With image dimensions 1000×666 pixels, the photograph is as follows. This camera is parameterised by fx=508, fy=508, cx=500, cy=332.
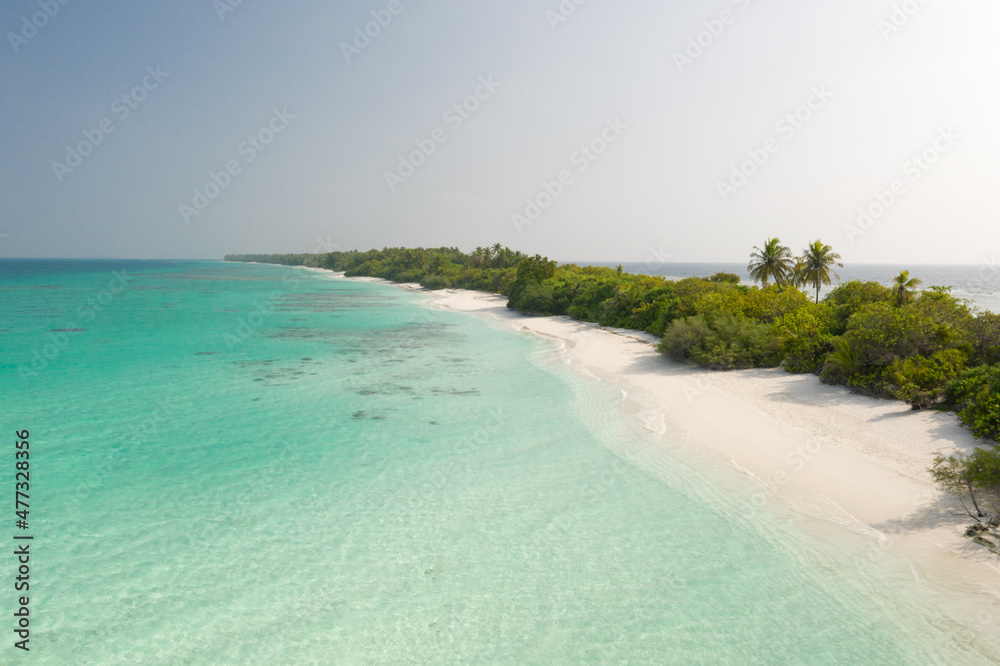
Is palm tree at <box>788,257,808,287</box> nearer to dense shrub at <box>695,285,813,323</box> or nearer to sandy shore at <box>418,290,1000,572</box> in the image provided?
dense shrub at <box>695,285,813,323</box>

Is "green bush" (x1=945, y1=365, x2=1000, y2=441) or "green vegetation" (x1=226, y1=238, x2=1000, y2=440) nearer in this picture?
"green bush" (x1=945, y1=365, x2=1000, y2=441)

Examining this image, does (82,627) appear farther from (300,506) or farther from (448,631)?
(448,631)

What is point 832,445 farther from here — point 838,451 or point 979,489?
point 979,489

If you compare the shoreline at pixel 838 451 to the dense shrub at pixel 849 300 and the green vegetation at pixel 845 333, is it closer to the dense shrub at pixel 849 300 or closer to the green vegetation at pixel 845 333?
the green vegetation at pixel 845 333

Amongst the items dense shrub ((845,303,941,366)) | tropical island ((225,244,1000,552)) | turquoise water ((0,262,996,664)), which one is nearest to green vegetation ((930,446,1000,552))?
tropical island ((225,244,1000,552))

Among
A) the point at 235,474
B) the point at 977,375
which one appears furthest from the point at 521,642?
the point at 977,375

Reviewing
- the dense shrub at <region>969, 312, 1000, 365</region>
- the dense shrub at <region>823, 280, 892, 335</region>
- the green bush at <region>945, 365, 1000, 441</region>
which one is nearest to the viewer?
the green bush at <region>945, 365, 1000, 441</region>
